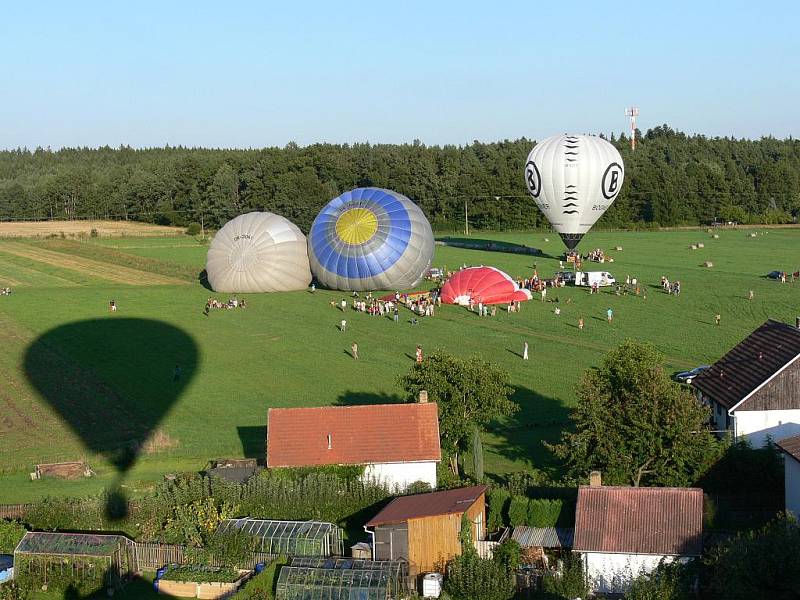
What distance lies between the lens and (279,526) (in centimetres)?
1992

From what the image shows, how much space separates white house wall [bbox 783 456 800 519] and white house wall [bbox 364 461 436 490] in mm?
6508

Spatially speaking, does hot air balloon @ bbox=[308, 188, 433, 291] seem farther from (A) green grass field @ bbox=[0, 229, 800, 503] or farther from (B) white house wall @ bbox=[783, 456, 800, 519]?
(B) white house wall @ bbox=[783, 456, 800, 519]

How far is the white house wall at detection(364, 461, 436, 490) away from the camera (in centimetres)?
2219

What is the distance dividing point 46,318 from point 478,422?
89.7 feet

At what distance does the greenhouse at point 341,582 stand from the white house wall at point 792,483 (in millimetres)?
7097

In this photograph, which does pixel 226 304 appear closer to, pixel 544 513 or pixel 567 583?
pixel 544 513

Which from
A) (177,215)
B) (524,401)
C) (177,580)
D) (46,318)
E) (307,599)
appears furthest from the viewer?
(177,215)

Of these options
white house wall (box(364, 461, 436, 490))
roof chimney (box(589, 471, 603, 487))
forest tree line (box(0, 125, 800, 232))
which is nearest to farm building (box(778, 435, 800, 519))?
roof chimney (box(589, 471, 603, 487))

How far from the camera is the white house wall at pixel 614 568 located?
58.8ft

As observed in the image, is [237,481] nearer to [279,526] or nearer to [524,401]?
[279,526]

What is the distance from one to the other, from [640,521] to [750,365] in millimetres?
9574

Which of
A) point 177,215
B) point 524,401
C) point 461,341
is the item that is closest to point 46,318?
point 461,341

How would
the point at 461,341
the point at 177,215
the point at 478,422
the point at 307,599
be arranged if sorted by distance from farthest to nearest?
the point at 177,215 → the point at 461,341 → the point at 478,422 → the point at 307,599

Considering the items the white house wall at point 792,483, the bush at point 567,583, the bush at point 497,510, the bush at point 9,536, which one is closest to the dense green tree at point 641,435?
the white house wall at point 792,483
